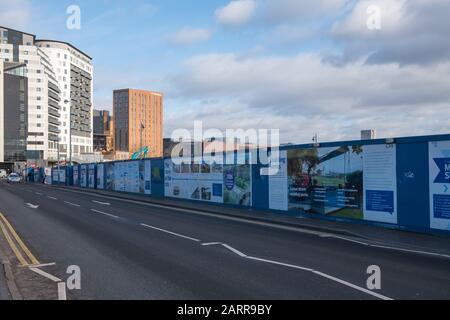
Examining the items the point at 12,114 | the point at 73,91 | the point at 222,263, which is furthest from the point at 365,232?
the point at 73,91

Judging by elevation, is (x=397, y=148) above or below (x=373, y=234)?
above

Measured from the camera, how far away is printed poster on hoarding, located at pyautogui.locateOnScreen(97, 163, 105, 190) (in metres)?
44.6

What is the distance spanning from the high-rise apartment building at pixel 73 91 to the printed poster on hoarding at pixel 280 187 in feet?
410

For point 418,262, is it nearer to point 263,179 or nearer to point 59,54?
point 263,179

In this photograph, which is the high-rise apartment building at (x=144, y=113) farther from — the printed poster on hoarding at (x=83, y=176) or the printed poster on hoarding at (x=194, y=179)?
the printed poster on hoarding at (x=194, y=179)

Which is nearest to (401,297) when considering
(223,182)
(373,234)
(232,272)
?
(232,272)

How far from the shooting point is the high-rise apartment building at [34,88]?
12738cm

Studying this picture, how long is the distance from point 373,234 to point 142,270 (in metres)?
7.91

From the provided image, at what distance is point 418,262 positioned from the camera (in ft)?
31.7

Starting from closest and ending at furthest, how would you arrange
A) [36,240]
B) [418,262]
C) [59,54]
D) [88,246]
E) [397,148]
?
[418,262] < [88,246] < [36,240] < [397,148] < [59,54]

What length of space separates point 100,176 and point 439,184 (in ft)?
121

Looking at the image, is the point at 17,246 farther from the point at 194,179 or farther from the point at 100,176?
the point at 100,176

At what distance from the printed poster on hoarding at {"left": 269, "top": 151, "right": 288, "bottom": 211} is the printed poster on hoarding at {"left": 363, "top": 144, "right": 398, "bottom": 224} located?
14.7 feet

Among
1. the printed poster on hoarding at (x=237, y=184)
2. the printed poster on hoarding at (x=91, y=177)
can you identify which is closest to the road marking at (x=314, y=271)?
the printed poster on hoarding at (x=237, y=184)
